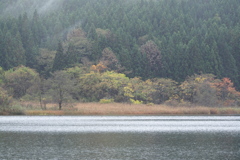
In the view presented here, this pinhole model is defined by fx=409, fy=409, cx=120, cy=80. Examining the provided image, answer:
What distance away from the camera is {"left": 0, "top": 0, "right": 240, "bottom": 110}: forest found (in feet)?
253

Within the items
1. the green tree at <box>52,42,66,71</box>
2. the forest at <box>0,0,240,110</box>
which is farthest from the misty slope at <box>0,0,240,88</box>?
the green tree at <box>52,42,66,71</box>

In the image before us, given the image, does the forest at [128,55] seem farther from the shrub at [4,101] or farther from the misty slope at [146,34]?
the misty slope at [146,34]

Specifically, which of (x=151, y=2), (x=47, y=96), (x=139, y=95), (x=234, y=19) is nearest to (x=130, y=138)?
(x=47, y=96)

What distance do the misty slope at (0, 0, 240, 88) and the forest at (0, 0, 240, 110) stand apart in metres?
0.27

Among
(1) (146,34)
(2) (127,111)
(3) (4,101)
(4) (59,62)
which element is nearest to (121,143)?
(3) (4,101)

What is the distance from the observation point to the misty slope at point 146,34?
94188 mm

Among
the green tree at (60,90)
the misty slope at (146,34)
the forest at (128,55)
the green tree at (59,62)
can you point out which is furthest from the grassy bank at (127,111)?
the green tree at (59,62)

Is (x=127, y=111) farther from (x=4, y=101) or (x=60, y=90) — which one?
(x=4, y=101)

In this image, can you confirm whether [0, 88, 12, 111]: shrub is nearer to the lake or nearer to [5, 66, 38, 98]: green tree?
the lake

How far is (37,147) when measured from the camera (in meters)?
27.7

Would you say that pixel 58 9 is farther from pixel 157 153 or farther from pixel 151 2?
pixel 157 153

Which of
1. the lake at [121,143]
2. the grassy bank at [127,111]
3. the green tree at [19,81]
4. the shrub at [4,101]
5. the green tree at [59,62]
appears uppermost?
the green tree at [59,62]

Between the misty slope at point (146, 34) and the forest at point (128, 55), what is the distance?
10.5 inches

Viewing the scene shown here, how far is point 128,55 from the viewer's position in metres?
99.2
